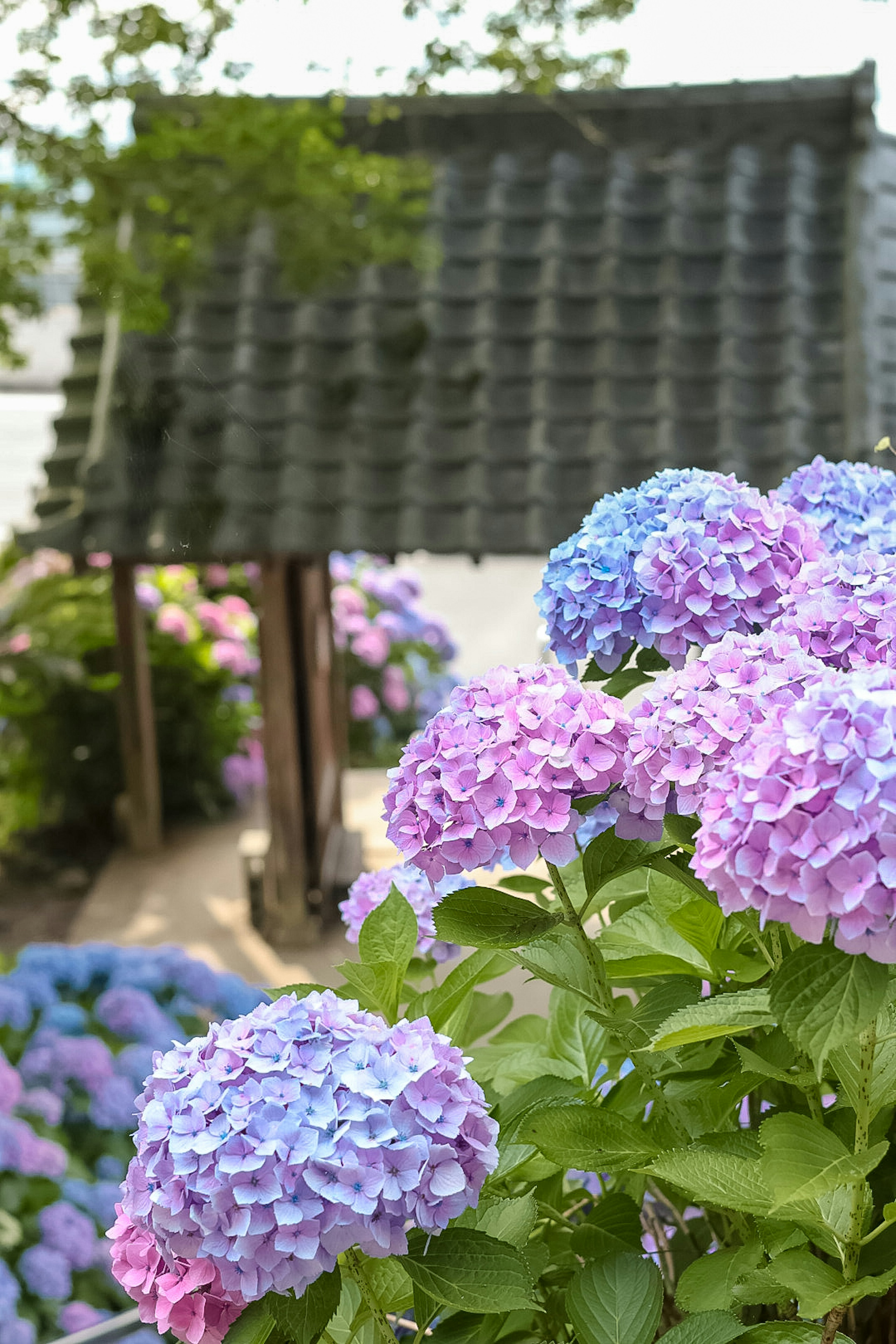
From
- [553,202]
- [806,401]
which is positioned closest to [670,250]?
[553,202]

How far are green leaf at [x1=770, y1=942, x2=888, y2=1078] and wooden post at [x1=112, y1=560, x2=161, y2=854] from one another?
2.42 metres

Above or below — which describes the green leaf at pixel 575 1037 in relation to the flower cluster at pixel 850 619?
below

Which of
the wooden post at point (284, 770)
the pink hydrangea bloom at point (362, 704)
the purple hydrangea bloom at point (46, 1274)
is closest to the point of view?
the purple hydrangea bloom at point (46, 1274)

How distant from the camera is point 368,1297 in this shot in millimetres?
450

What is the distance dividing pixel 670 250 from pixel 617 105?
13.0 inches

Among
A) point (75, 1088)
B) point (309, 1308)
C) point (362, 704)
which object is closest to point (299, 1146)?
point (309, 1308)

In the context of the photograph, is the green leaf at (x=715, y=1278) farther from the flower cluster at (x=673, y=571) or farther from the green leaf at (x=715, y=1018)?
the flower cluster at (x=673, y=571)

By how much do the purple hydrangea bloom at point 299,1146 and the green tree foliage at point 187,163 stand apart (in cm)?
207

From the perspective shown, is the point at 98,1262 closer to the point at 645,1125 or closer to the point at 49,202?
the point at 645,1125

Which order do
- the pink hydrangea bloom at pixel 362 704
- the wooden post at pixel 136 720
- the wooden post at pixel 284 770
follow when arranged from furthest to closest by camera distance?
1. the pink hydrangea bloom at pixel 362 704
2. the wooden post at pixel 136 720
3. the wooden post at pixel 284 770

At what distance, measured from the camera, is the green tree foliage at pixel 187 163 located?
221cm

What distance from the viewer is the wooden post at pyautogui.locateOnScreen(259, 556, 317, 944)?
2537mm

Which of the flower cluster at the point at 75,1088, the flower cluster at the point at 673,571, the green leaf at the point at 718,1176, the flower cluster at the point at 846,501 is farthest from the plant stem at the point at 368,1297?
the flower cluster at the point at 75,1088

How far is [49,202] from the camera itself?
7.61 ft
